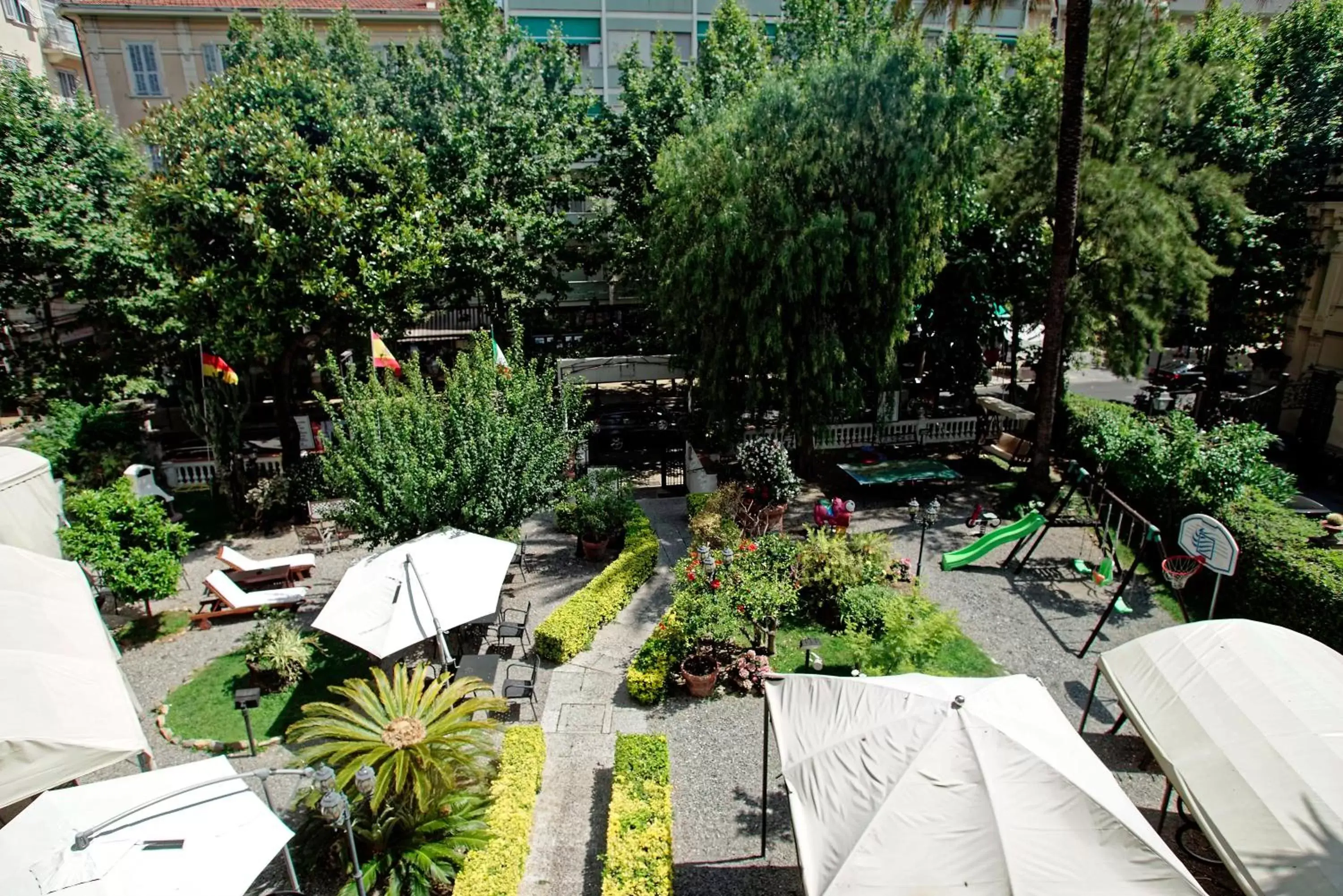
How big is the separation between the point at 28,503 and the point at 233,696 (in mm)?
6077

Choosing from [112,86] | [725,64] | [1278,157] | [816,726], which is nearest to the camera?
[816,726]

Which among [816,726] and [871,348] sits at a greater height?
[871,348]

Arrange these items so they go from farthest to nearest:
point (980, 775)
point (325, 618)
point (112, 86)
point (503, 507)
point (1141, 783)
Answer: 1. point (112, 86)
2. point (503, 507)
3. point (325, 618)
4. point (1141, 783)
5. point (980, 775)

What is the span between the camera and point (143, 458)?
19.4m

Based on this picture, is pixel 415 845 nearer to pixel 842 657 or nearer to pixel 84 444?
pixel 842 657

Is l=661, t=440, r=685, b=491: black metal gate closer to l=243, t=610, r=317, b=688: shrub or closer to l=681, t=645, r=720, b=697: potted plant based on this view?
l=681, t=645, r=720, b=697: potted plant

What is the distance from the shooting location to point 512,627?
12.0 meters

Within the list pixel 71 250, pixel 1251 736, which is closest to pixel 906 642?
pixel 1251 736

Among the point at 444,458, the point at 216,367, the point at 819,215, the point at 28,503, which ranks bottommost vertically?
the point at 28,503

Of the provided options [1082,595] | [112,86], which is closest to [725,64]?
[1082,595]

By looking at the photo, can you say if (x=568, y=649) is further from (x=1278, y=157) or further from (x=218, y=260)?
(x=1278, y=157)

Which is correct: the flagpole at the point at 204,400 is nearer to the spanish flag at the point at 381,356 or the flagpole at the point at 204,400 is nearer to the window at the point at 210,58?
the spanish flag at the point at 381,356

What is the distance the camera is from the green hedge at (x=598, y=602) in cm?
1174

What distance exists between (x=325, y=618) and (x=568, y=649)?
3.50 meters
